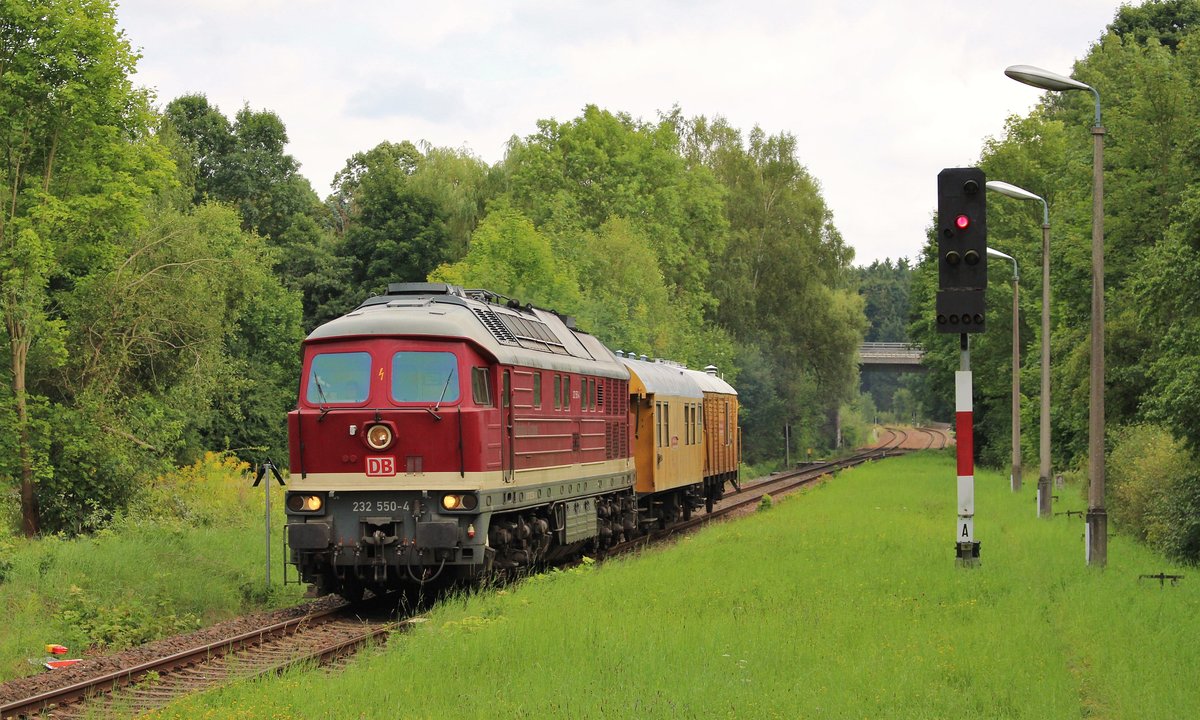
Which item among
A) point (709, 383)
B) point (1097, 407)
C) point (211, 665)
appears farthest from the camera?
point (709, 383)

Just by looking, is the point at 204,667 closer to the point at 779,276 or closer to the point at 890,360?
the point at 779,276

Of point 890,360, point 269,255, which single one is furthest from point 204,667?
point 890,360

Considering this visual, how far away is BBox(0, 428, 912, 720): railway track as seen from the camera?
1152cm

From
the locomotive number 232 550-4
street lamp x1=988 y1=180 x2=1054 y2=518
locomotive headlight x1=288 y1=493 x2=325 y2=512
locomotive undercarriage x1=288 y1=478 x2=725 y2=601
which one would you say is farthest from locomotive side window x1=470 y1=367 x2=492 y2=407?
street lamp x1=988 y1=180 x2=1054 y2=518

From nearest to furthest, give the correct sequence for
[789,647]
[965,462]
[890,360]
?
[789,647], [965,462], [890,360]

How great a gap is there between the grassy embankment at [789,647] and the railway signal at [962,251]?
3441 millimetres

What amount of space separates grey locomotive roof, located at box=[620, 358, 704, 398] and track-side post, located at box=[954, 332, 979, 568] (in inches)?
369

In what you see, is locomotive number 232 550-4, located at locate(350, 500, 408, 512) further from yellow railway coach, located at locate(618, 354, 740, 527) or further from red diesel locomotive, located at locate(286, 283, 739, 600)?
yellow railway coach, located at locate(618, 354, 740, 527)

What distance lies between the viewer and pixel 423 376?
1714cm

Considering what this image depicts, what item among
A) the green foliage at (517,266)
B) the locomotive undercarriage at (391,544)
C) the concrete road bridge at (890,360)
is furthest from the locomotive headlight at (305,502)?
the concrete road bridge at (890,360)

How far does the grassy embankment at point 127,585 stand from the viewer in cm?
1636

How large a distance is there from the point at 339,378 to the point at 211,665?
4.74 meters

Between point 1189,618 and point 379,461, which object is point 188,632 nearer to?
point 379,461

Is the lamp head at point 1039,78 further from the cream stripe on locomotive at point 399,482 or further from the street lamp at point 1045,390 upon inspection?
the street lamp at point 1045,390
